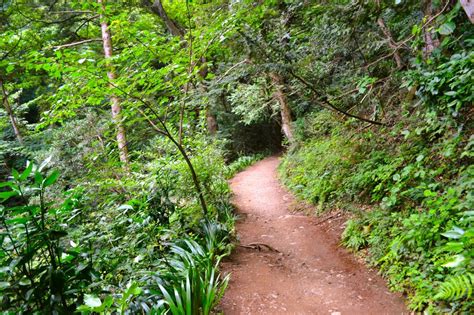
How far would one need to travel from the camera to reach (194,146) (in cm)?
546

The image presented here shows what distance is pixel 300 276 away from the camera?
3.81 m

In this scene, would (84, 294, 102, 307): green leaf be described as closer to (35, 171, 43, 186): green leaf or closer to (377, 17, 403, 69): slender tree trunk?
(35, 171, 43, 186): green leaf

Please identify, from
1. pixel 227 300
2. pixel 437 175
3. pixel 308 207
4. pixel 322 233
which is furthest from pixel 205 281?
pixel 308 207

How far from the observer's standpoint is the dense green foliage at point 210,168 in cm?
201

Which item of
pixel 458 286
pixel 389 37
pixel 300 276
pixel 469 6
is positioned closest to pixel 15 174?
pixel 458 286

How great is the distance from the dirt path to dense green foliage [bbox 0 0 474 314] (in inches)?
10.4

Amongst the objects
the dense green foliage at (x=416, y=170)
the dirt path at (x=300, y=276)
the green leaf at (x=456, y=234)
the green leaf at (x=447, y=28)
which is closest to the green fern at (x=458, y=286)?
the dense green foliage at (x=416, y=170)

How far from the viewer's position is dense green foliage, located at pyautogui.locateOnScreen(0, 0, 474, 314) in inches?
79.0

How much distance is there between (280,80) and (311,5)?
167 centimetres

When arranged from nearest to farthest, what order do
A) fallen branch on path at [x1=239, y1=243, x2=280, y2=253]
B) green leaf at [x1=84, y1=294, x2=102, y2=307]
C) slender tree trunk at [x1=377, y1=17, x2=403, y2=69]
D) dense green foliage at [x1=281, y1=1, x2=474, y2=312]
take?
green leaf at [x1=84, y1=294, x2=102, y2=307] < dense green foliage at [x1=281, y1=1, x2=474, y2=312] < fallen branch on path at [x1=239, y1=243, x2=280, y2=253] < slender tree trunk at [x1=377, y1=17, x2=403, y2=69]

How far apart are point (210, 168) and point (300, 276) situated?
2460 millimetres

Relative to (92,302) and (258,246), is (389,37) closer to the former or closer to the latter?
(258,246)

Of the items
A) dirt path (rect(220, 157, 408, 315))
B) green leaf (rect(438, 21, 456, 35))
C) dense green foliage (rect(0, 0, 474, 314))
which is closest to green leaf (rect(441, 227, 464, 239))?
dense green foliage (rect(0, 0, 474, 314))

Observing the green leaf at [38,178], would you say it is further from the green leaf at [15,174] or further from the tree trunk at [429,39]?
the tree trunk at [429,39]
